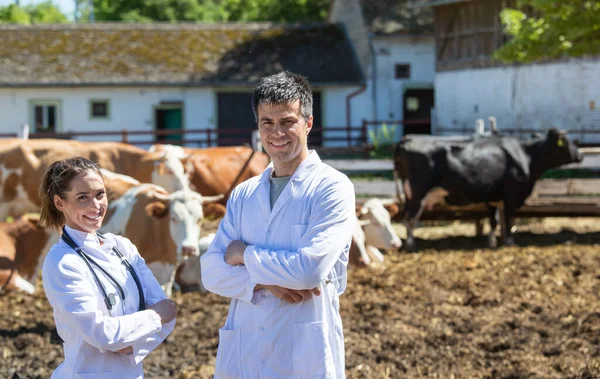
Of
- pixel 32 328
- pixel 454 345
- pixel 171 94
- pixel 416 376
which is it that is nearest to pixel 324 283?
pixel 416 376

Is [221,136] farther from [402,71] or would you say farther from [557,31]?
[557,31]

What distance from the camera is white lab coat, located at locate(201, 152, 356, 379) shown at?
378 cm

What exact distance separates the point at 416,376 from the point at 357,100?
26.1 meters

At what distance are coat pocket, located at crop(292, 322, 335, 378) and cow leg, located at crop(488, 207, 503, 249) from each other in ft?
32.9

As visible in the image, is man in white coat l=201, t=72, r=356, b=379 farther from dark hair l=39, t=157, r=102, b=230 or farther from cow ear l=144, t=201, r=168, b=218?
cow ear l=144, t=201, r=168, b=218

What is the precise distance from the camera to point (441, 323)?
8.44 meters

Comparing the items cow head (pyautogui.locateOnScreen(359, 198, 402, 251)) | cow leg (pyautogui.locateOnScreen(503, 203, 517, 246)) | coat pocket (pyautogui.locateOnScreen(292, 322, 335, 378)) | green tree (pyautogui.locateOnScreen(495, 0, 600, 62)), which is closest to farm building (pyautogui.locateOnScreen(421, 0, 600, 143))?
cow leg (pyautogui.locateOnScreen(503, 203, 517, 246))

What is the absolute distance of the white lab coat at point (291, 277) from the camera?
3775 millimetres

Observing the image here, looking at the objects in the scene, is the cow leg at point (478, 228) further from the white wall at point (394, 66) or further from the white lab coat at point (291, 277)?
the white wall at point (394, 66)

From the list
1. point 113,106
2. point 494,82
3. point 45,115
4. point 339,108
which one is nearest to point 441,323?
point 494,82

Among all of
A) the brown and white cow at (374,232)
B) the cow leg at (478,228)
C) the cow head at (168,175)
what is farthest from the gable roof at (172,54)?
the brown and white cow at (374,232)

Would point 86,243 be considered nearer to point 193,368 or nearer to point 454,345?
point 193,368

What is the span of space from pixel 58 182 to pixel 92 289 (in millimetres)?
448

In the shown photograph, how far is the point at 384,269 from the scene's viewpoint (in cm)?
1133
